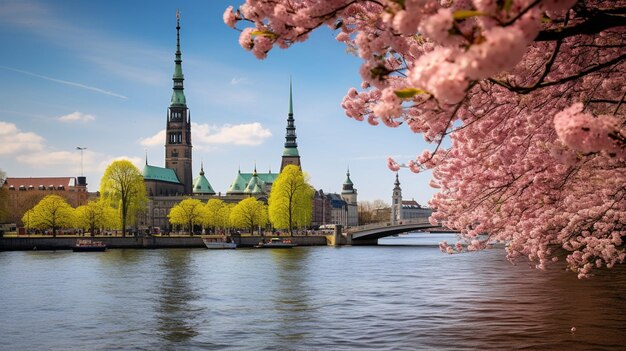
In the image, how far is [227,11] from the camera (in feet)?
27.6

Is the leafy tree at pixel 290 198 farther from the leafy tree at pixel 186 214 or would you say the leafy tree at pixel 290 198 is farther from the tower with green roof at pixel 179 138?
the tower with green roof at pixel 179 138

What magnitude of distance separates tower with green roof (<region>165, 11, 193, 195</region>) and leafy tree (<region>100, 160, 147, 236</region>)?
9148 centimetres

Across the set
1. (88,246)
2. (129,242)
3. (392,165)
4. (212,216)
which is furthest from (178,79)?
(392,165)

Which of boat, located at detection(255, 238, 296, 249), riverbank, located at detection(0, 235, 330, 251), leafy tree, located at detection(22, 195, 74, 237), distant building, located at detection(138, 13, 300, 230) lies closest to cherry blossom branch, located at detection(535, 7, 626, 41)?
riverbank, located at detection(0, 235, 330, 251)

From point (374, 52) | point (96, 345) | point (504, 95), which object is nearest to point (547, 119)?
point (504, 95)

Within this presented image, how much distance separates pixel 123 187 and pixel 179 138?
99817mm

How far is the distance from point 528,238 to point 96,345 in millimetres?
13620

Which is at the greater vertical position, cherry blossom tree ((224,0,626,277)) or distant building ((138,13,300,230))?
distant building ((138,13,300,230))

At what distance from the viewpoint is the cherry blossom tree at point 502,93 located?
495 cm

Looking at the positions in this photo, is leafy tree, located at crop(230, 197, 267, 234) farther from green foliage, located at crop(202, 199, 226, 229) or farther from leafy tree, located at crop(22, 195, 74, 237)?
leafy tree, located at crop(22, 195, 74, 237)

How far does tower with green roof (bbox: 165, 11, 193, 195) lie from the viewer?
191000 millimetres

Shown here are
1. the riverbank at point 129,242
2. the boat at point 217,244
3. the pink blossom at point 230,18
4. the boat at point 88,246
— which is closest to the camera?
the pink blossom at point 230,18

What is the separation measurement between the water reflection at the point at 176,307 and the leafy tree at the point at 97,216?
179 feet

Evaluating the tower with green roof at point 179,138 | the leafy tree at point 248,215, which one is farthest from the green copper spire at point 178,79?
the leafy tree at point 248,215
